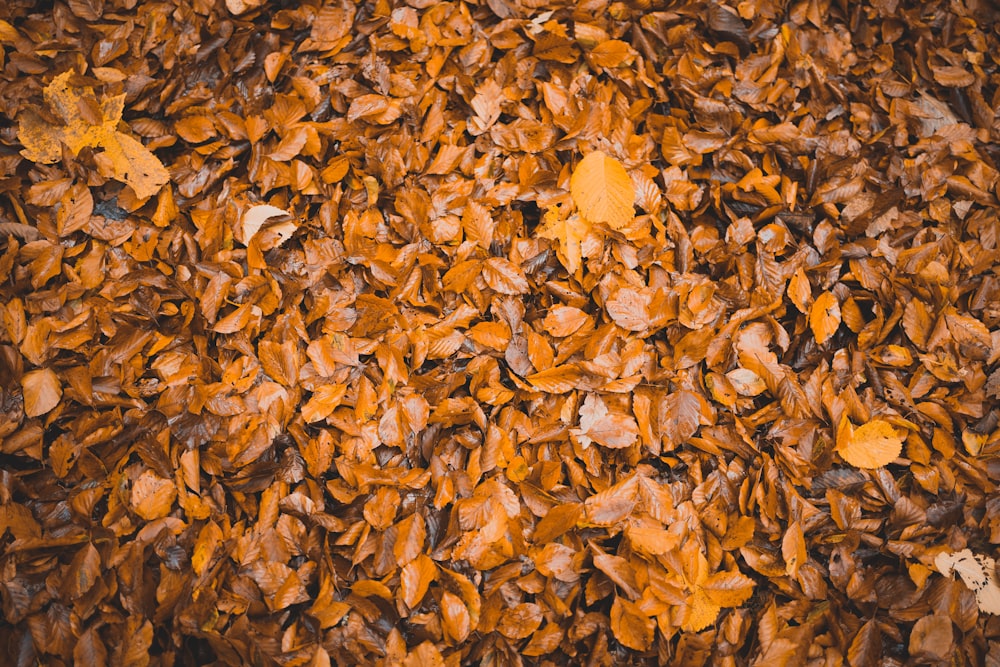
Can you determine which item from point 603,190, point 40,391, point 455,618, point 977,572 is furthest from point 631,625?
point 40,391

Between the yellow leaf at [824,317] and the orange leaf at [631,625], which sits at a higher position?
the yellow leaf at [824,317]

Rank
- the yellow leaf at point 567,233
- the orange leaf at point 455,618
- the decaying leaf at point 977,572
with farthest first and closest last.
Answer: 1. the yellow leaf at point 567,233
2. the decaying leaf at point 977,572
3. the orange leaf at point 455,618

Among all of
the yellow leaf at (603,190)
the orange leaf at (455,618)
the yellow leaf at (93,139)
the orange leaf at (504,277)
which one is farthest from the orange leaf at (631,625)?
the yellow leaf at (93,139)

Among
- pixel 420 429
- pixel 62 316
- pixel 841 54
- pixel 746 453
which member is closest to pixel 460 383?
pixel 420 429

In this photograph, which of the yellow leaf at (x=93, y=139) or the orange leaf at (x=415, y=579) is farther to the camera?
the yellow leaf at (x=93, y=139)

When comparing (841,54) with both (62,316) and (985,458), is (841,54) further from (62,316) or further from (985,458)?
(62,316)

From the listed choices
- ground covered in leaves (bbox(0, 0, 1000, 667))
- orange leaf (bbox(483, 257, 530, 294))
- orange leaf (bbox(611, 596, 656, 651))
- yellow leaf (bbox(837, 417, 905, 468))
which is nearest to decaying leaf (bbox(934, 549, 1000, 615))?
ground covered in leaves (bbox(0, 0, 1000, 667))

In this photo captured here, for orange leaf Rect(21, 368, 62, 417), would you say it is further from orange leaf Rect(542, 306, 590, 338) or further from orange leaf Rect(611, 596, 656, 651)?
orange leaf Rect(611, 596, 656, 651)

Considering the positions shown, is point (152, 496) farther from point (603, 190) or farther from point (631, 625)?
point (603, 190)

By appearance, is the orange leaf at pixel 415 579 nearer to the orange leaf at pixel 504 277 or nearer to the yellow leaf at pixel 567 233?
the orange leaf at pixel 504 277
